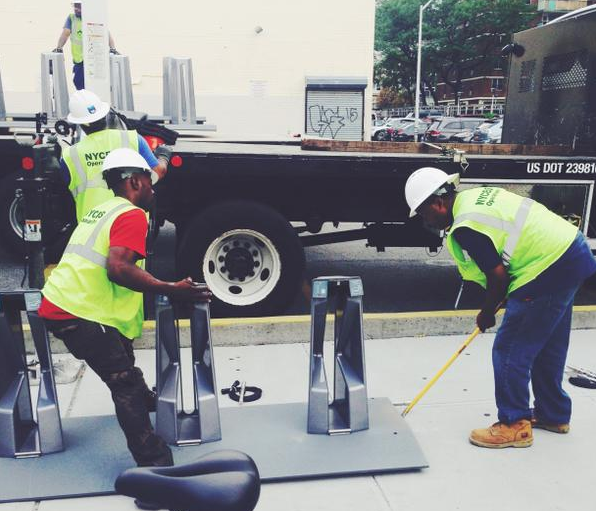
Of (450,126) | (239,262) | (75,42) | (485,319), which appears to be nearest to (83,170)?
(239,262)

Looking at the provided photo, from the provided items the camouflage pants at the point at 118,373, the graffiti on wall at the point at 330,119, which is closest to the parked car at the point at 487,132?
the graffiti on wall at the point at 330,119

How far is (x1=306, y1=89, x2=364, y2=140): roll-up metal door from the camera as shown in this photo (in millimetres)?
21594

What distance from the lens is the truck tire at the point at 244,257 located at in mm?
5578

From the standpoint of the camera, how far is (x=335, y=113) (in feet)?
72.4

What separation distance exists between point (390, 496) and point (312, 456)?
0.49m

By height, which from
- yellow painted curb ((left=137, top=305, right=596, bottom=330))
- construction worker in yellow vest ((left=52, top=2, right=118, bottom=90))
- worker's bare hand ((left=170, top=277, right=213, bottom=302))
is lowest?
yellow painted curb ((left=137, top=305, right=596, bottom=330))

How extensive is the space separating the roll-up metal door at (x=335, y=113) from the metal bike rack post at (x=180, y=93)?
13.3 m

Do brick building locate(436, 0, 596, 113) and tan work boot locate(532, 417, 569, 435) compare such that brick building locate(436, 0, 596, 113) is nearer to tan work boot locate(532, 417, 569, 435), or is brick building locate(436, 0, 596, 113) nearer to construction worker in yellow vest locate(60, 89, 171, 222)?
construction worker in yellow vest locate(60, 89, 171, 222)

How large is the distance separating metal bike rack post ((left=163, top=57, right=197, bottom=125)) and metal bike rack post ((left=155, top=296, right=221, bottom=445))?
4.91 meters

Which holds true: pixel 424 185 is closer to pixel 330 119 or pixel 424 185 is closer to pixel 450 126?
pixel 330 119

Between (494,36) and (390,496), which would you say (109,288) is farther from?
(494,36)

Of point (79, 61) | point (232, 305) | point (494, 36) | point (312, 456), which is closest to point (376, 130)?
point (494, 36)

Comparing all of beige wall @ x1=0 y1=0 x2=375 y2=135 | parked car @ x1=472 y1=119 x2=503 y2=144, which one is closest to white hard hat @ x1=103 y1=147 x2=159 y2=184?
beige wall @ x1=0 y1=0 x2=375 y2=135

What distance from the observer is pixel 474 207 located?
3.56 m
